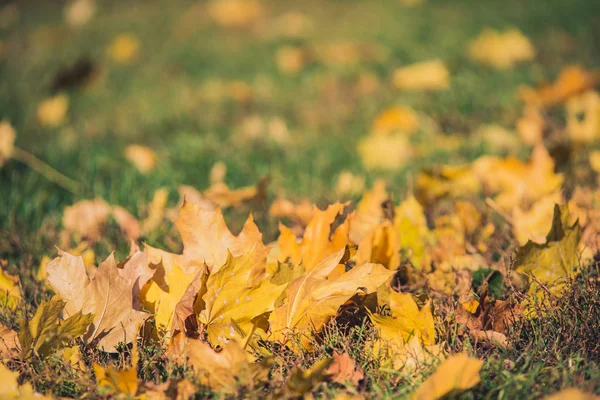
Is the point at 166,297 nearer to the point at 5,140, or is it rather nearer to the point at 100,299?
the point at 100,299

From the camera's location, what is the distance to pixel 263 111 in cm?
268

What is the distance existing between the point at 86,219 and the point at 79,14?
353 cm

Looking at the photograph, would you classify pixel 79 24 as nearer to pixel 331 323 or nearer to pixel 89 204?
pixel 89 204

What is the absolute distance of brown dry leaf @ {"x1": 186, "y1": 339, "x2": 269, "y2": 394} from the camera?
2.68 ft

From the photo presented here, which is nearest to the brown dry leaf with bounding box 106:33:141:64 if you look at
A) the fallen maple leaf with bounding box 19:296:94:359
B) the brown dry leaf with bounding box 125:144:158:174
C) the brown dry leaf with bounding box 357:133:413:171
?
the brown dry leaf with bounding box 125:144:158:174

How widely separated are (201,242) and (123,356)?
0.81ft

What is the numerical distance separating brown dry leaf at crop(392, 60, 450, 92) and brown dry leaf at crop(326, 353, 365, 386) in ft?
6.62

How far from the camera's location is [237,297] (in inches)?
37.7

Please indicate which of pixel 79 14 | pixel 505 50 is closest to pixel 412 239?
pixel 505 50

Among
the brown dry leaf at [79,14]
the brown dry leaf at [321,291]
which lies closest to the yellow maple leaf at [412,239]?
the brown dry leaf at [321,291]

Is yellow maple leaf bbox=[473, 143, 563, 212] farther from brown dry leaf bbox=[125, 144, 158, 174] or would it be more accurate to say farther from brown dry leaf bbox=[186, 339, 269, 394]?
brown dry leaf bbox=[125, 144, 158, 174]

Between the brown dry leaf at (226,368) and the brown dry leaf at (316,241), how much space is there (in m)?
0.28

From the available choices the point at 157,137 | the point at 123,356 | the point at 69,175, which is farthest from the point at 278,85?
the point at 123,356

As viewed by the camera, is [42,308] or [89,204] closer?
[42,308]
